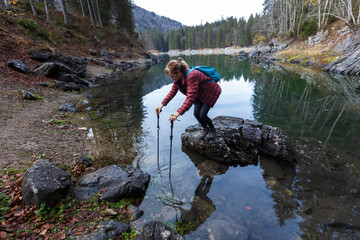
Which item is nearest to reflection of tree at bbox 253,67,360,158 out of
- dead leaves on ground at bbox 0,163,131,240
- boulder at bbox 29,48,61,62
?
dead leaves on ground at bbox 0,163,131,240

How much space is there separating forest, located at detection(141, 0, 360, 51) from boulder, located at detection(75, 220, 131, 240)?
36.5 m

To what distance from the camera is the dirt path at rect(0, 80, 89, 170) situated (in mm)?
5840

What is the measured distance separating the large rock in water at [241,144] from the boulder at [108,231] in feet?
13.7

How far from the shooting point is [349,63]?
24.0m

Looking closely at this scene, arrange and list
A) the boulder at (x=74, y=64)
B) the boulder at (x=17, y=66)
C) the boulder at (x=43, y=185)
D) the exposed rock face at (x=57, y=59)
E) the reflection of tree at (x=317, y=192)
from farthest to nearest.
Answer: the boulder at (x=74, y=64) → the exposed rock face at (x=57, y=59) → the boulder at (x=17, y=66) → the reflection of tree at (x=317, y=192) → the boulder at (x=43, y=185)

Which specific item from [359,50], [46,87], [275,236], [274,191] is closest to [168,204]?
[275,236]

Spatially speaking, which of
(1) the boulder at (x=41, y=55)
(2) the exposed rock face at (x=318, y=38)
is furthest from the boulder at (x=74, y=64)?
(2) the exposed rock face at (x=318, y=38)

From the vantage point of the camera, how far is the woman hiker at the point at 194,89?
5.29 metres

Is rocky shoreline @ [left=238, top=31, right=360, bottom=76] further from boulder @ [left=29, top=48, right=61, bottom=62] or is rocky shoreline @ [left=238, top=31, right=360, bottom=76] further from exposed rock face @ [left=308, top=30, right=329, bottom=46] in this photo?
boulder @ [left=29, top=48, right=61, bottom=62]

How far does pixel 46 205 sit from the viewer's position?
393 cm

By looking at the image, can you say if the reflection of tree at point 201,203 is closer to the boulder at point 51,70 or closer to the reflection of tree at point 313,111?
the reflection of tree at point 313,111

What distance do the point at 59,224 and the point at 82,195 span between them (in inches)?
35.8

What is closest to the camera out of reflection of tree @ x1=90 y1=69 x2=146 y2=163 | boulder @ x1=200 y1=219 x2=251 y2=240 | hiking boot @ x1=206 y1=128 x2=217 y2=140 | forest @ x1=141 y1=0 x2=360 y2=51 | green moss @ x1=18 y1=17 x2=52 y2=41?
boulder @ x1=200 y1=219 x2=251 y2=240

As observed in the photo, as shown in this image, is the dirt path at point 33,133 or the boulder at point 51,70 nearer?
the dirt path at point 33,133
